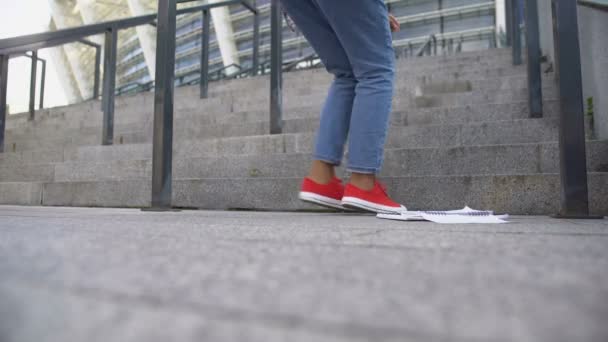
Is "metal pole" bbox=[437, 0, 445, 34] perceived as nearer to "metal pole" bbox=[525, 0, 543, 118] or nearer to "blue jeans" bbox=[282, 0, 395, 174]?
"metal pole" bbox=[525, 0, 543, 118]

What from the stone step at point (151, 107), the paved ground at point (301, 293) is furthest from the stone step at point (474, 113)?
the paved ground at point (301, 293)

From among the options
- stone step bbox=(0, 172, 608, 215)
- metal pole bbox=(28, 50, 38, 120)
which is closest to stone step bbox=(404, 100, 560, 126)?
stone step bbox=(0, 172, 608, 215)

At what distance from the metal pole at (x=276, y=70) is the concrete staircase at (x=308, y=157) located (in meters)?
0.11

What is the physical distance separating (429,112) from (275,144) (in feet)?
2.97

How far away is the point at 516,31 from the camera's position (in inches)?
134

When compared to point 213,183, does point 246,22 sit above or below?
above

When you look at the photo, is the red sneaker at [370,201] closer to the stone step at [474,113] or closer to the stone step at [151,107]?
the stone step at [474,113]

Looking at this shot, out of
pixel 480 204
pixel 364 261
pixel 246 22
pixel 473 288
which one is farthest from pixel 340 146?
pixel 246 22

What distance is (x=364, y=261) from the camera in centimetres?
48

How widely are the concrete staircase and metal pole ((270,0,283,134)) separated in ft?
0.37

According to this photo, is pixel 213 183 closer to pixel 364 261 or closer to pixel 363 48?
pixel 363 48

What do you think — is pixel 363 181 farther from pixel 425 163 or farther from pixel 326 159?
pixel 425 163

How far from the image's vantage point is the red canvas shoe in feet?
5.18

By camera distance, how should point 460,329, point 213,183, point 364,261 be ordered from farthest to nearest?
point 213,183 < point 364,261 < point 460,329
